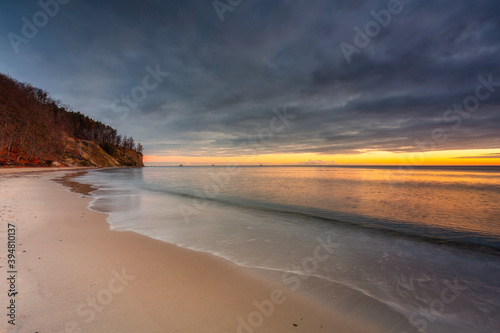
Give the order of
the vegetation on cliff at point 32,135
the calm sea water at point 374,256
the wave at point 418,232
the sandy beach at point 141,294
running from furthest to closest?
the vegetation on cliff at point 32,135 < the wave at point 418,232 < the calm sea water at point 374,256 < the sandy beach at point 141,294

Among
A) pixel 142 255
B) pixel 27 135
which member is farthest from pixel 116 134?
pixel 142 255

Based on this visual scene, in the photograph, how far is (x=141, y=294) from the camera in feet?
10.7

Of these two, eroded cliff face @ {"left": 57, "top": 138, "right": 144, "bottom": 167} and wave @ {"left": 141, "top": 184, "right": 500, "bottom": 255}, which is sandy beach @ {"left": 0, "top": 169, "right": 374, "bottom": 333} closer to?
wave @ {"left": 141, "top": 184, "right": 500, "bottom": 255}

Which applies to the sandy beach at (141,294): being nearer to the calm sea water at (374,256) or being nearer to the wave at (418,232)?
the calm sea water at (374,256)

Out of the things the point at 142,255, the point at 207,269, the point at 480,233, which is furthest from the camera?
the point at 480,233

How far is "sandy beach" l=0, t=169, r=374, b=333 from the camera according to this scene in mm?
2621

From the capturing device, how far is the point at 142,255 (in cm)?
491

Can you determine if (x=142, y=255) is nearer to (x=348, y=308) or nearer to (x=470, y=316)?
(x=348, y=308)

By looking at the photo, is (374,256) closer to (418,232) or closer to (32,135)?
(418,232)

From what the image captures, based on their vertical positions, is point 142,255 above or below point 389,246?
above

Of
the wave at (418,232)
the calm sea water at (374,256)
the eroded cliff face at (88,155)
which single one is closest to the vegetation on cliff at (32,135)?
the eroded cliff face at (88,155)

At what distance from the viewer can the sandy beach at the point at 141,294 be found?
2621 mm

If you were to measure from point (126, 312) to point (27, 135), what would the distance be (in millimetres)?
66851

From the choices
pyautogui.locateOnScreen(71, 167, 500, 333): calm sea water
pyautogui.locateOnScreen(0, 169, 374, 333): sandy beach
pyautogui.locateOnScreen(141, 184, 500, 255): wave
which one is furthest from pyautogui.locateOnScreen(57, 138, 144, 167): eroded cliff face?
pyautogui.locateOnScreen(141, 184, 500, 255): wave
